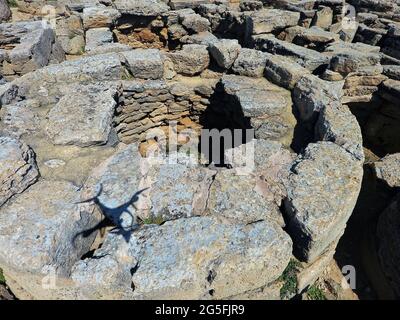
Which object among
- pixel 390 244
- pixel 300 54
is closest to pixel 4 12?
pixel 300 54

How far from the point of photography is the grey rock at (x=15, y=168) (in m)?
2.88

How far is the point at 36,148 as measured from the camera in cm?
361

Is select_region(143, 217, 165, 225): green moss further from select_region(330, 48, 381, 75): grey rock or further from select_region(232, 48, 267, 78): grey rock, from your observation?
select_region(330, 48, 381, 75): grey rock

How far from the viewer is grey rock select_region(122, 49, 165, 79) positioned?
4.93 meters

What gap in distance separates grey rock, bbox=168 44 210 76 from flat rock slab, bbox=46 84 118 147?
4.56 ft

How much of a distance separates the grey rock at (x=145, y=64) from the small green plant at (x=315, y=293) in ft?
12.4

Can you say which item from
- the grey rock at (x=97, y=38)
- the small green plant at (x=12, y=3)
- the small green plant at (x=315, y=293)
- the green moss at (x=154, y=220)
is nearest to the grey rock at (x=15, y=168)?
the green moss at (x=154, y=220)

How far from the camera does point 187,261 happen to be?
97.6 inches

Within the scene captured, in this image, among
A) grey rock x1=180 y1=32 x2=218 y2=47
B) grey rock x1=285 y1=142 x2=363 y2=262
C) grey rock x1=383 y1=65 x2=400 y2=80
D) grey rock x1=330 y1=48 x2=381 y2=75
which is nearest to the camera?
grey rock x1=285 y1=142 x2=363 y2=262

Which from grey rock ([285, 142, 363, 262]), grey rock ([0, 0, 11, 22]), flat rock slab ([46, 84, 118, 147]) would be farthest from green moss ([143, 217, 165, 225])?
grey rock ([0, 0, 11, 22])

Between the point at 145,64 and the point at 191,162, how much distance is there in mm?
2014

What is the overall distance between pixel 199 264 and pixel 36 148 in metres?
2.35

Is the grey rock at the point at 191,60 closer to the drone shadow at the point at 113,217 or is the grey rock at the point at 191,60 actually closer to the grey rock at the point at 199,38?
the grey rock at the point at 199,38

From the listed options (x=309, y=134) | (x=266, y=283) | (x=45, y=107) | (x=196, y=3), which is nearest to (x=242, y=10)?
(x=196, y=3)
